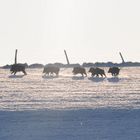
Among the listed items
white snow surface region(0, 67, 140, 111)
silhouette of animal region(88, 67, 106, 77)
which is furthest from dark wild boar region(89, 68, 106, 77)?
white snow surface region(0, 67, 140, 111)

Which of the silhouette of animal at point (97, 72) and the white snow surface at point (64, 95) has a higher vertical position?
the silhouette of animal at point (97, 72)

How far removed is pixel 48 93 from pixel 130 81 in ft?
33.0

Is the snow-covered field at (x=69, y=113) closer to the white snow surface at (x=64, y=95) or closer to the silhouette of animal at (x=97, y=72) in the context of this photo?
the white snow surface at (x=64, y=95)

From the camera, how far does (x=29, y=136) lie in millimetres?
17484

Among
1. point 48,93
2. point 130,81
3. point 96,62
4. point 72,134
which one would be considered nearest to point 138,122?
point 72,134

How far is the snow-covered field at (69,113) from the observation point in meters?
17.9

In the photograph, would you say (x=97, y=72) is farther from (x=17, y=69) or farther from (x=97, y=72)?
(x=17, y=69)

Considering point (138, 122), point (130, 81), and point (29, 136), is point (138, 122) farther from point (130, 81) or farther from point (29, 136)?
point (130, 81)

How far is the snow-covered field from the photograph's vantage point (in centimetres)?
1789

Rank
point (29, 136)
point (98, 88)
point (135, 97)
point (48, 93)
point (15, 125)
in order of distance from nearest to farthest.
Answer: point (29, 136) < point (15, 125) < point (135, 97) < point (48, 93) < point (98, 88)

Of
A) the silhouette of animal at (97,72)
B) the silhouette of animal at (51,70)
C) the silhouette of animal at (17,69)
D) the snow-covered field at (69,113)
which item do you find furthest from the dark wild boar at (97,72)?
the snow-covered field at (69,113)

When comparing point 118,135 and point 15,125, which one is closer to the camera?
point 118,135

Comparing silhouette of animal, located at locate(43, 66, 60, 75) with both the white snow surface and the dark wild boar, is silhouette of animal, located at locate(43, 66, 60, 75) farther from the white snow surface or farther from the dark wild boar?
the white snow surface

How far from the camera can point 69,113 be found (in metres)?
21.8
